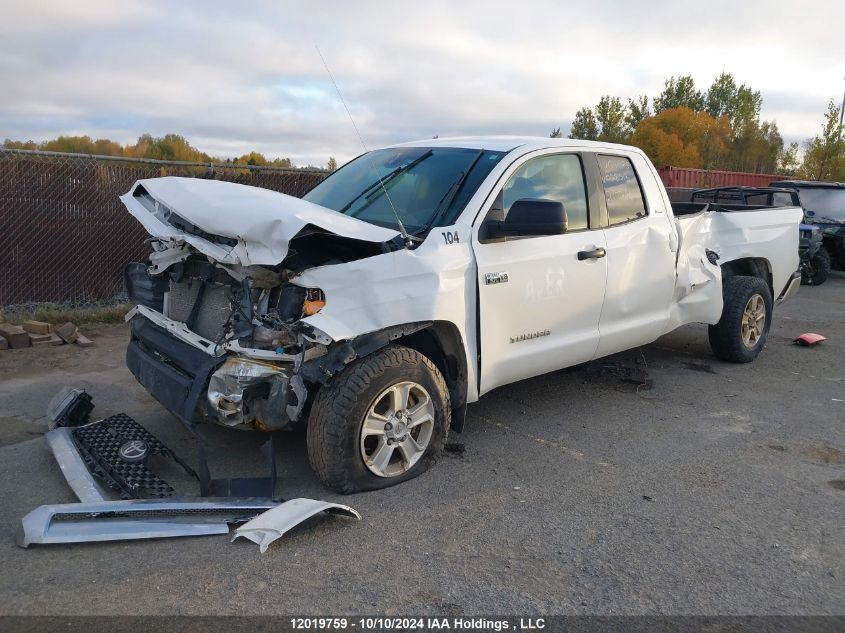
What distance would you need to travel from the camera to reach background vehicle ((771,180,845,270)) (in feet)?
46.9

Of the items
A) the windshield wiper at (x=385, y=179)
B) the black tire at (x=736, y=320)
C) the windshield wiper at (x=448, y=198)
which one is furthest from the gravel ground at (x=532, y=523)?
the windshield wiper at (x=385, y=179)

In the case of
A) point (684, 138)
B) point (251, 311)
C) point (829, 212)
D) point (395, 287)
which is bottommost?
point (251, 311)

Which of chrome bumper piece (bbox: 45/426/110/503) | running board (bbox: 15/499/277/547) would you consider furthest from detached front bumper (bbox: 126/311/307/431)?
chrome bumper piece (bbox: 45/426/110/503)

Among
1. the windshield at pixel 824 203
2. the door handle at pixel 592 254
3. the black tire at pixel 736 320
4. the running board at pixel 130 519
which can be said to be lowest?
the running board at pixel 130 519

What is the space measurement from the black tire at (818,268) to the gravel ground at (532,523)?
877cm

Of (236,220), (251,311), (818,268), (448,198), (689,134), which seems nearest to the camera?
(236,220)

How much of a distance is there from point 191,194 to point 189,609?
2262mm

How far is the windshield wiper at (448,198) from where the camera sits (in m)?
4.46

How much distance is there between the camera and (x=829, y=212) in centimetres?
1459

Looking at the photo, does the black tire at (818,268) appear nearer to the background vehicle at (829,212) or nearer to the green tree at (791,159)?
the background vehicle at (829,212)

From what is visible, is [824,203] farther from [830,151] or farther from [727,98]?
[727,98]

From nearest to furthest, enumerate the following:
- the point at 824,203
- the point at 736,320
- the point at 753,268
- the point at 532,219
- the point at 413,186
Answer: the point at 532,219, the point at 413,186, the point at 736,320, the point at 753,268, the point at 824,203

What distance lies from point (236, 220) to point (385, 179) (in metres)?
1.59

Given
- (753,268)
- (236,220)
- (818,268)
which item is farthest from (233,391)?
(818,268)
